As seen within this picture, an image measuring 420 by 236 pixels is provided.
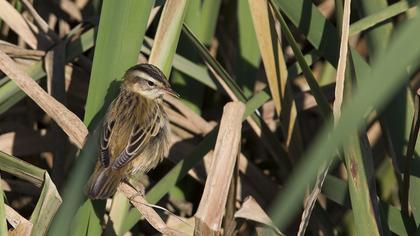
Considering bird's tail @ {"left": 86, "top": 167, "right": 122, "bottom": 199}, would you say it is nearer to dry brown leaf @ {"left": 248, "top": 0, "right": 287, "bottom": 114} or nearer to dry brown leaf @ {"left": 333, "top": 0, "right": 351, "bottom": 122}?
dry brown leaf @ {"left": 248, "top": 0, "right": 287, "bottom": 114}

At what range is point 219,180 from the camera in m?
2.64

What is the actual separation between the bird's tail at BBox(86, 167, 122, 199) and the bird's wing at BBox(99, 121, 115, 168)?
4cm

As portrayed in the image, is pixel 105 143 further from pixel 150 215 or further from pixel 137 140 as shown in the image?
pixel 150 215

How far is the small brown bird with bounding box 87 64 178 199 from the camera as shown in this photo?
11.1ft

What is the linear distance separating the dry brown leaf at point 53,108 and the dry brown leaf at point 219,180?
642mm

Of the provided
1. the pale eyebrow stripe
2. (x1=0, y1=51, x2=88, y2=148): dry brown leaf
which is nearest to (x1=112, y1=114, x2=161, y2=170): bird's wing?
the pale eyebrow stripe

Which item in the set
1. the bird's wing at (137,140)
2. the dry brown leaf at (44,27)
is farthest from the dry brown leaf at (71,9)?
the bird's wing at (137,140)

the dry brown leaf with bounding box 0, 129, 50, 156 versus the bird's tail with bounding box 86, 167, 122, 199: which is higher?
the dry brown leaf with bounding box 0, 129, 50, 156

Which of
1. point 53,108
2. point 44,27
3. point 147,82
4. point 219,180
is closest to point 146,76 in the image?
point 147,82

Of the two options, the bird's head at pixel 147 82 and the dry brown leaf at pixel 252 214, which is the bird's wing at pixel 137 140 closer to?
the bird's head at pixel 147 82

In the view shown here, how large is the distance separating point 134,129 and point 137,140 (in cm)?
7

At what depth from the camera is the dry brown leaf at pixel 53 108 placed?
3.04m

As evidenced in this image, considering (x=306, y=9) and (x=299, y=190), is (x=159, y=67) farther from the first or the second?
(x=299, y=190)

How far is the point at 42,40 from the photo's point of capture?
4.21 meters
